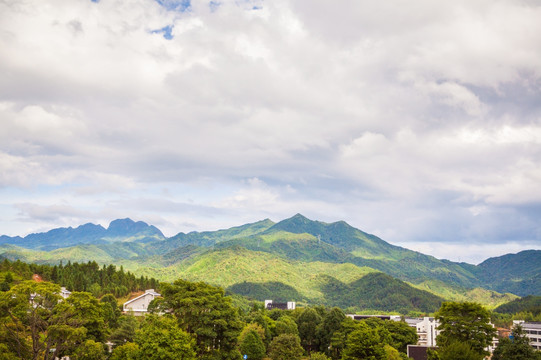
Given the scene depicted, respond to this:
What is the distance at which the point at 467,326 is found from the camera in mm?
56000

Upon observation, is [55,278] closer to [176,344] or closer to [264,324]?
[264,324]

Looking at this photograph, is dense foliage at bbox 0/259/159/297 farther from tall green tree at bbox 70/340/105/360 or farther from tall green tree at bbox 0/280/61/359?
tall green tree at bbox 70/340/105/360

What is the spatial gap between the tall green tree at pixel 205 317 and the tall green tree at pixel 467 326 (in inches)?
1059

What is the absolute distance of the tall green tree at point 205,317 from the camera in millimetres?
51656

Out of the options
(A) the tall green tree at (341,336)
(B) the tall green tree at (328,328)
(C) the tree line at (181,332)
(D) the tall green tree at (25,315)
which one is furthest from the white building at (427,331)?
(D) the tall green tree at (25,315)

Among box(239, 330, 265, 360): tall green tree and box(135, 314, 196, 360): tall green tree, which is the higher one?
box(135, 314, 196, 360): tall green tree

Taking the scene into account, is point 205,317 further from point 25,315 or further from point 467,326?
point 467,326

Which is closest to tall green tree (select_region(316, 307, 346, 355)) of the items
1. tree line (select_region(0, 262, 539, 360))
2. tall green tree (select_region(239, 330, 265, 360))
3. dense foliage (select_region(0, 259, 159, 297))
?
tree line (select_region(0, 262, 539, 360))

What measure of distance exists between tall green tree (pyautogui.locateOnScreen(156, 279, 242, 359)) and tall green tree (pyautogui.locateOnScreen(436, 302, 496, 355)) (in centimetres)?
2690

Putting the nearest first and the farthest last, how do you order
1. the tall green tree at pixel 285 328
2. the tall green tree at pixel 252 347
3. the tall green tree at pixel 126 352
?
the tall green tree at pixel 126 352 → the tall green tree at pixel 252 347 → the tall green tree at pixel 285 328

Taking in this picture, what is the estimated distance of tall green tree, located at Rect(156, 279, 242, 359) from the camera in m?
51.7

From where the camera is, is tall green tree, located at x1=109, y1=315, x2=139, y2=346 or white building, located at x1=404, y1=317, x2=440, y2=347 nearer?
tall green tree, located at x1=109, y1=315, x2=139, y2=346

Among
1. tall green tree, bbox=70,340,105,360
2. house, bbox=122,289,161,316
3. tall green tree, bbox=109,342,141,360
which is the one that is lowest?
house, bbox=122,289,161,316

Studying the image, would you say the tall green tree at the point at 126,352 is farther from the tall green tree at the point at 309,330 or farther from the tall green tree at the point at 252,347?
the tall green tree at the point at 309,330
